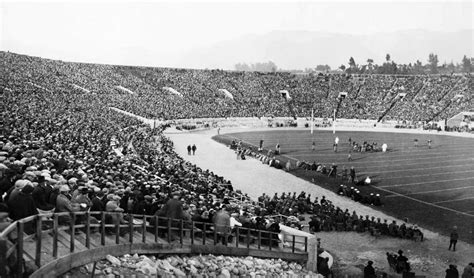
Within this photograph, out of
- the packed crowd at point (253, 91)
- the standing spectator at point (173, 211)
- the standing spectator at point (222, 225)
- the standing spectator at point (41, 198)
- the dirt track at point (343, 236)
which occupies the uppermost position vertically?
the packed crowd at point (253, 91)

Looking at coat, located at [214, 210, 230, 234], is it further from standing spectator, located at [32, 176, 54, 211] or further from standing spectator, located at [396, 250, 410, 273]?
standing spectator, located at [396, 250, 410, 273]

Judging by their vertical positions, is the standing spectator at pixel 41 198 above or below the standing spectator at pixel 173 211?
above

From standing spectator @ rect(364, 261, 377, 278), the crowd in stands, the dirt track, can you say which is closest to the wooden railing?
standing spectator @ rect(364, 261, 377, 278)

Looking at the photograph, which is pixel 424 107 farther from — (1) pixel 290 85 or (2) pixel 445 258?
(2) pixel 445 258

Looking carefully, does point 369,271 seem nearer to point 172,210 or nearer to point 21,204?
point 172,210

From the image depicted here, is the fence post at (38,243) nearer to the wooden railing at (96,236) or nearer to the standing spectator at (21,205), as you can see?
the wooden railing at (96,236)

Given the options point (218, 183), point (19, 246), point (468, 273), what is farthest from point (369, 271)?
point (218, 183)

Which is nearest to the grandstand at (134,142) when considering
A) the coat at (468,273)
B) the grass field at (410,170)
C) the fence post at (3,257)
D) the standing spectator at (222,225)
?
the fence post at (3,257)
